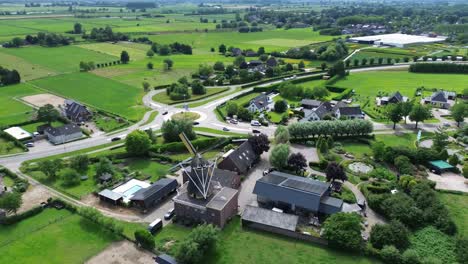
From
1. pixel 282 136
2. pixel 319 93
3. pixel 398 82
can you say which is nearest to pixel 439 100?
pixel 398 82

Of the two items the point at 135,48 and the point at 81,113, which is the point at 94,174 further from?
the point at 135,48

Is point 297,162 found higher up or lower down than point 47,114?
lower down

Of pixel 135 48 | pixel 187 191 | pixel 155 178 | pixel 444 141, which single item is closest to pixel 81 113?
pixel 155 178

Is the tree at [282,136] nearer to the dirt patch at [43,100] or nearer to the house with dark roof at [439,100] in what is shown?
the house with dark roof at [439,100]

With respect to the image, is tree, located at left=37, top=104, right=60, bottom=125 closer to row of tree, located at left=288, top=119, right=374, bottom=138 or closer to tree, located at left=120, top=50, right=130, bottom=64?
row of tree, located at left=288, top=119, right=374, bottom=138

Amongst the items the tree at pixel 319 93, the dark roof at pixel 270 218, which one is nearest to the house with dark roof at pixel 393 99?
the tree at pixel 319 93

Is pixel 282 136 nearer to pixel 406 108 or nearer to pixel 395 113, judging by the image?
pixel 395 113

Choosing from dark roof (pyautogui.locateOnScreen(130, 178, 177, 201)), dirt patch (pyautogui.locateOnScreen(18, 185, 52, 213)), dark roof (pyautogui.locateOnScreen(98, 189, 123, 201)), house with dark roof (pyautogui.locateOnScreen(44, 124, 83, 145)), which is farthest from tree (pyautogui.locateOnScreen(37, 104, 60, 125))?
dark roof (pyautogui.locateOnScreen(130, 178, 177, 201))
